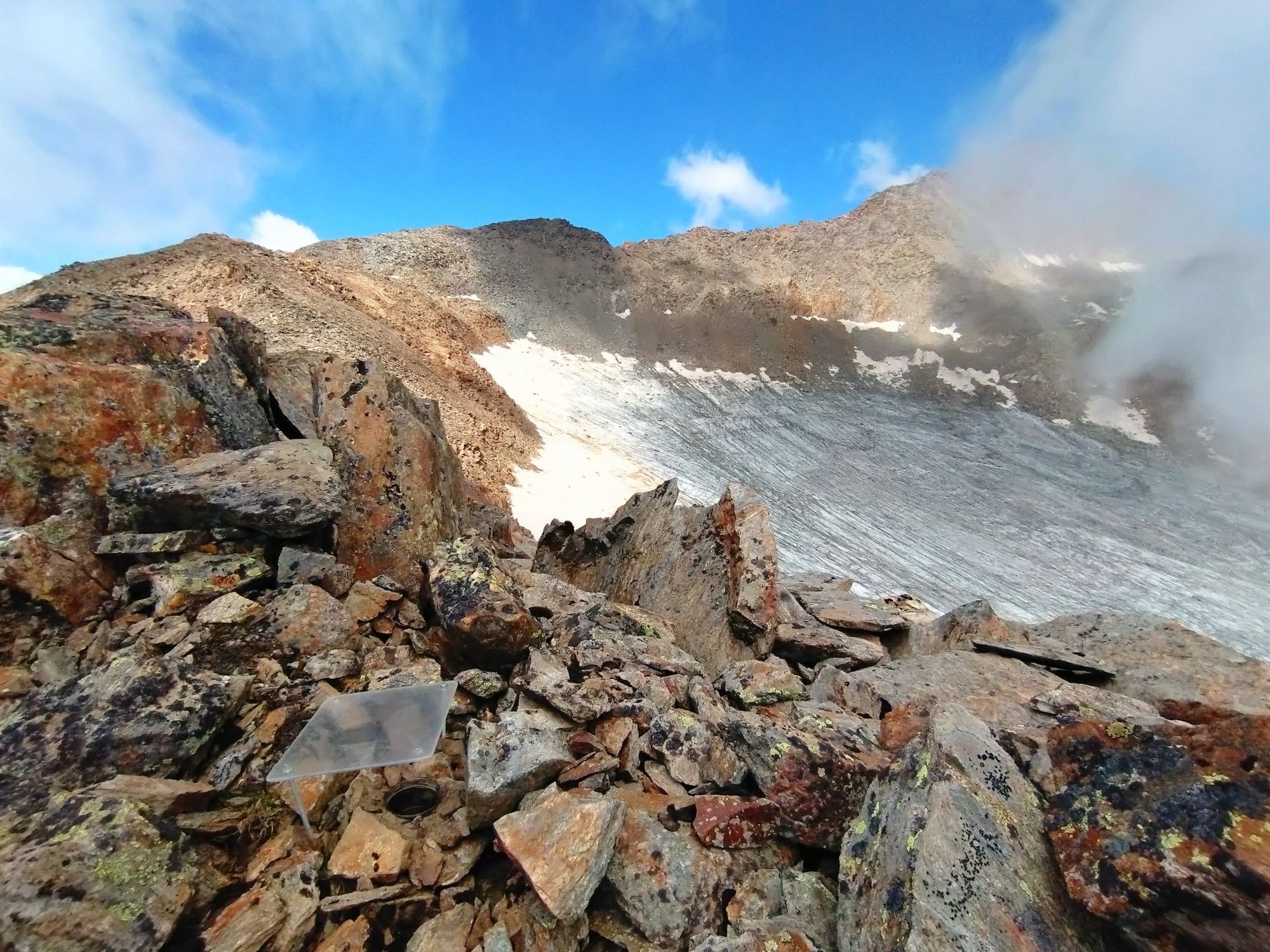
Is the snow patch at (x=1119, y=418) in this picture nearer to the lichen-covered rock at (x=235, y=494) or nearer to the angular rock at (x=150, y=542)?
the lichen-covered rock at (x=235, y=494)

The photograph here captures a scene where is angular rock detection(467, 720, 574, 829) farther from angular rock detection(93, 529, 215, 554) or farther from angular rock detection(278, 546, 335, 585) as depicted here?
angular rock detection(93, 529, 215, 554)

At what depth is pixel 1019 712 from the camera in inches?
210

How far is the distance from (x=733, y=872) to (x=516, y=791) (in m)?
1.42

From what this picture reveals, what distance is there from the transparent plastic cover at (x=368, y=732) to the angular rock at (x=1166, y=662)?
274 inches

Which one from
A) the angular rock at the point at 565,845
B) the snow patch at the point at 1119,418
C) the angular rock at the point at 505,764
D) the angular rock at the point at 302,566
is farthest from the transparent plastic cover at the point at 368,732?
the snow patch at the point at 1119,418

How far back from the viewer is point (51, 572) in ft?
15.9

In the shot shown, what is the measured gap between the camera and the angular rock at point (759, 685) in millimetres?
5438

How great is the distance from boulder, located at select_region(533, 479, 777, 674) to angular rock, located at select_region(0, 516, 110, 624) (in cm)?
587

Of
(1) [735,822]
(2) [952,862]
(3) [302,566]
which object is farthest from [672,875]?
(3) [302,566]

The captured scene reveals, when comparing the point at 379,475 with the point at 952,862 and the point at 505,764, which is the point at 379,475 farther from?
the point at 952,862

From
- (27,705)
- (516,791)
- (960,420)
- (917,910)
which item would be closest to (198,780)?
(27,705)

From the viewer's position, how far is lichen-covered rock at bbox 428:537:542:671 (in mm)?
5254

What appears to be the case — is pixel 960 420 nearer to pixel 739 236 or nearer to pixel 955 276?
pixel 955 276

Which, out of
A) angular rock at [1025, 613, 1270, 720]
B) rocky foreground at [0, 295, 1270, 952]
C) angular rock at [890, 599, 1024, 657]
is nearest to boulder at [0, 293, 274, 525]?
rocky foreground at [0, 295, 1270, 952]
